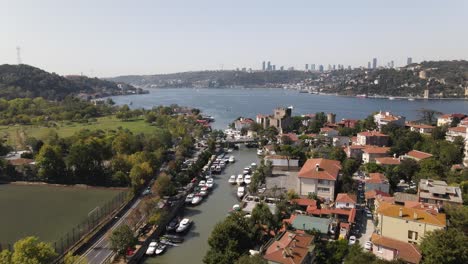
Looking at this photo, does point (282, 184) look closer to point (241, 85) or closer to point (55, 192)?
point (55, 192)

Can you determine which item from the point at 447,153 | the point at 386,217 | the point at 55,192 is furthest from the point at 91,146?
the point at 447,153

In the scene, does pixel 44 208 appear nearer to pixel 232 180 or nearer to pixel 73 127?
pixel 232 180

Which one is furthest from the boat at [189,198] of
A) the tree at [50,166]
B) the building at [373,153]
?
the building at [373,153]

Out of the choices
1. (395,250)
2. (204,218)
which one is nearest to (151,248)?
(204,218)

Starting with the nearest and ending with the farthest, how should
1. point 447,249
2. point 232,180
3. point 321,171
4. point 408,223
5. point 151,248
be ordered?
point 447,249 < point 408,223 < point 151,248 < point 321,171 < point 232,180

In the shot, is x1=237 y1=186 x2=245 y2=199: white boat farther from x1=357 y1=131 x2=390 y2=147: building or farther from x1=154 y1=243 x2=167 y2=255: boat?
x1=357 y1=131 x2=390 y2=147: building

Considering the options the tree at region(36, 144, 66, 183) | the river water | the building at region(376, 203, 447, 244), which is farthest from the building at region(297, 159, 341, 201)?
the river water
